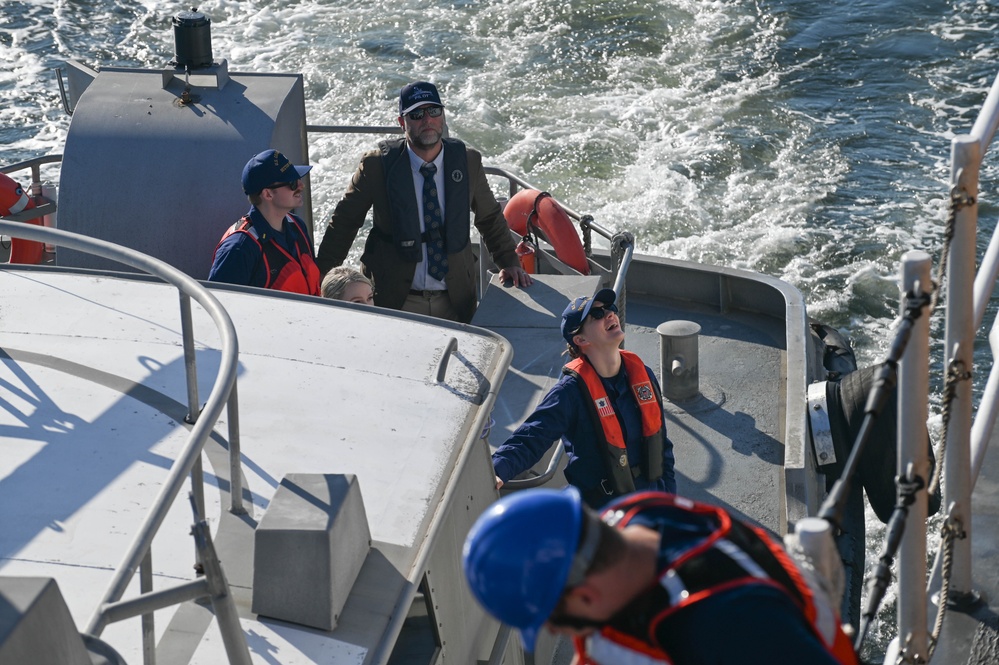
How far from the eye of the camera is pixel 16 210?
7223 mm

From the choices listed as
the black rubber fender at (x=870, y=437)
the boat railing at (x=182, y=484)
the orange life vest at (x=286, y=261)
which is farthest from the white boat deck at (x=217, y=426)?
the black rubber fender at (x=870, y=437)

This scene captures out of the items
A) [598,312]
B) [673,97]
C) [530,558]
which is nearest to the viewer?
[530,558]

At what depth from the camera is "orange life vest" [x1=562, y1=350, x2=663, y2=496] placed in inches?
173

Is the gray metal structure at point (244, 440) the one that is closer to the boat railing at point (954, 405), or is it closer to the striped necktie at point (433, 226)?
the striped necktie at point (433, 226)

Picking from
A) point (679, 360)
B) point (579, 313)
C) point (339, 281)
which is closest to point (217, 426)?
point (339, 281)

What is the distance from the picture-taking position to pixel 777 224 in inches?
539

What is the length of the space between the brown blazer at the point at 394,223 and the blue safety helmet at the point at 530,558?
4181 millimetres

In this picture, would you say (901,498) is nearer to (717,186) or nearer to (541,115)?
(717,186)

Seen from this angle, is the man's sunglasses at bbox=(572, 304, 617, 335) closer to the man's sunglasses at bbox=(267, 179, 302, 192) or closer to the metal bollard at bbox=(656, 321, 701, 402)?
the man's sunglasses at bbox=(267, 179, 302, 192)

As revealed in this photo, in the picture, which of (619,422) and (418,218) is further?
(418,218)

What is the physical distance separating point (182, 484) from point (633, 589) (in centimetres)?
121

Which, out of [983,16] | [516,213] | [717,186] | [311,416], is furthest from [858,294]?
[311,416]

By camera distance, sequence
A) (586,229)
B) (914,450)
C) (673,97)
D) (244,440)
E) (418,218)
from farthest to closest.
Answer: (673,97)
(586,229)
(418,218)
(244,440)
(914,450)

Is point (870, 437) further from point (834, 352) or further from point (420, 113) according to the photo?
point (420, 113)
